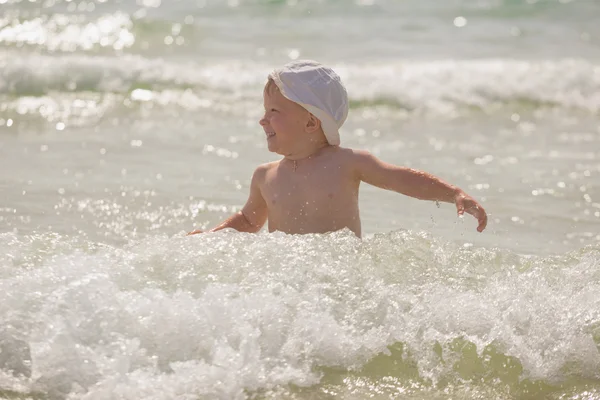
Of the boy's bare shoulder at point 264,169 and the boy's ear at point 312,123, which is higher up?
the boy's ear at point 312,123

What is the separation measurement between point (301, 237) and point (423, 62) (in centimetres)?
694

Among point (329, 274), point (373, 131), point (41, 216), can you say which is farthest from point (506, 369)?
point (373, 131)

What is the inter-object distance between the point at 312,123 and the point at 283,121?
12 cm

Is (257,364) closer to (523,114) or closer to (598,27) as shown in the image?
(523,114)

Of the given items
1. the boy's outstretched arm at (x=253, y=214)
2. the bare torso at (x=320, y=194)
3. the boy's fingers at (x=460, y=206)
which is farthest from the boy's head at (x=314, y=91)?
the boy's fingers at (x=460, y=206)

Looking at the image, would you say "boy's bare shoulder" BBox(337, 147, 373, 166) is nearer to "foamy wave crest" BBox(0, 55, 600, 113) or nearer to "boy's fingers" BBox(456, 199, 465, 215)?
"boy's fingers" BBox(456, 199, 465, 215)

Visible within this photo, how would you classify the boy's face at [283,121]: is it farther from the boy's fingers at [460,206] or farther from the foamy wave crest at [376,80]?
the foamy wave crest at [376,80]

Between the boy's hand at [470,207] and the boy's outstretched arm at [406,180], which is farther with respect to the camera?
the boy's outstretched arm at [406,180]

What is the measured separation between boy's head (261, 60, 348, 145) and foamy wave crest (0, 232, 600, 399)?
0.52 m

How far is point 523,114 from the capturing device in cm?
869

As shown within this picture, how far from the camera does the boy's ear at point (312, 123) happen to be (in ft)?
12.6

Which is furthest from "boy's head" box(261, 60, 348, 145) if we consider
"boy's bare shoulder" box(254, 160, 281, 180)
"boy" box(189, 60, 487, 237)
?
"boy's bare shoulder" box(254, 160, 281, 180)

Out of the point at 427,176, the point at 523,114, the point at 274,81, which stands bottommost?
the point at 523,114

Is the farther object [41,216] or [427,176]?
[41,216]
